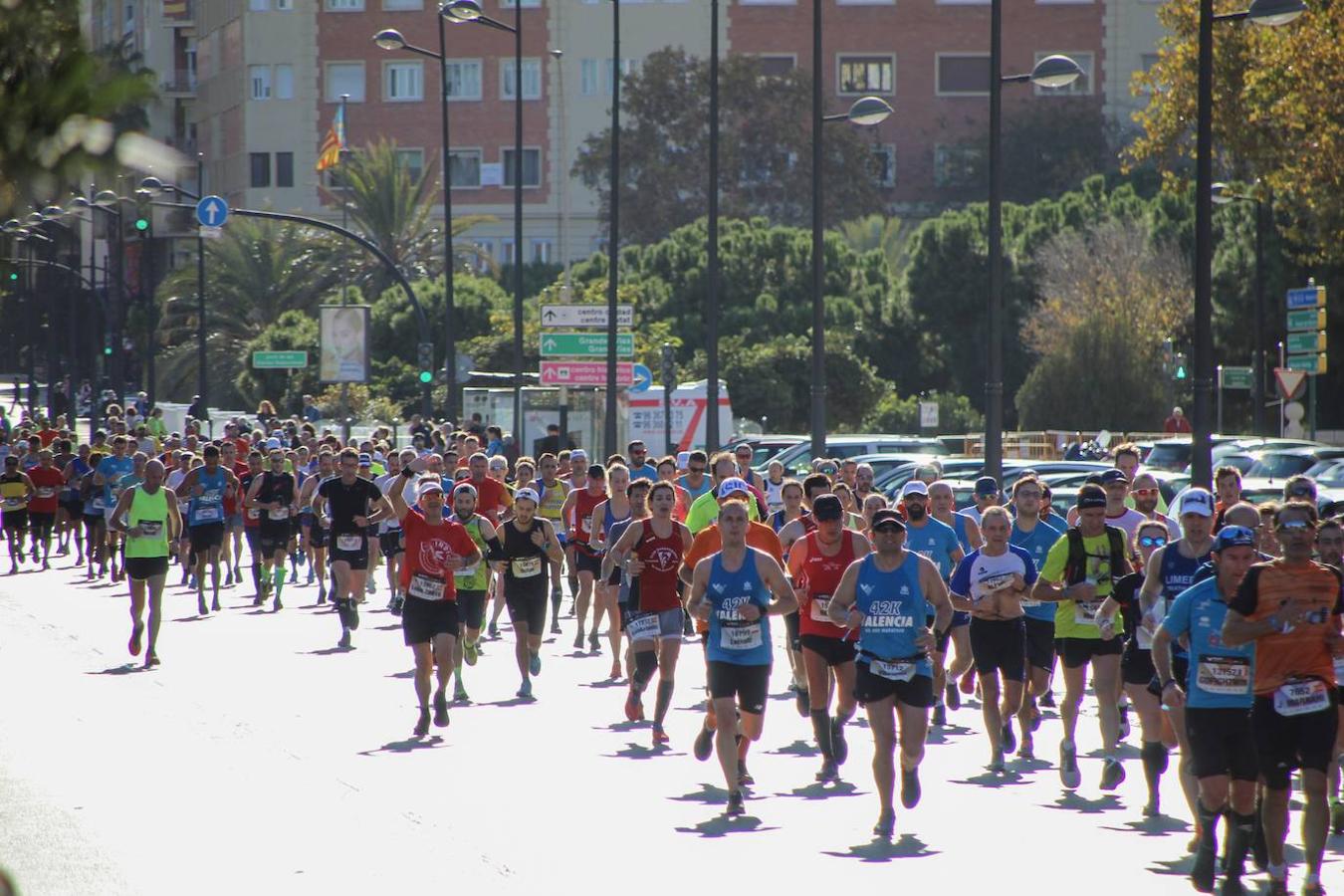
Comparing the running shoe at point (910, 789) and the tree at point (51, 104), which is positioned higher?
the tree at point (51, 104)

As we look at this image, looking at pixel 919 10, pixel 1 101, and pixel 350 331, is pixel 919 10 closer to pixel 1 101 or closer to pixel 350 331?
pixel 350 331

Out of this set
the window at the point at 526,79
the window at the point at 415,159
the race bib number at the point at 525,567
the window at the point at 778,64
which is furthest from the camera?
the window at the point at 415,159

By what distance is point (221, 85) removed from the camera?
Answer: 9331 centimetres

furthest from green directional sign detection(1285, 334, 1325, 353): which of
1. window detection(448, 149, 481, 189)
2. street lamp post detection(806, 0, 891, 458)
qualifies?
window detection(448, 149, 481, 189)

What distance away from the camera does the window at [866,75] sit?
89000 millimetres

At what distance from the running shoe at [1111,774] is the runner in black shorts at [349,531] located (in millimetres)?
9861

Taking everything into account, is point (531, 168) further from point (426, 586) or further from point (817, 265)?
point (426, 586)

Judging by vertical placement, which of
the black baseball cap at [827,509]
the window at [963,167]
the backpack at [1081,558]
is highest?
the window at [963,167]

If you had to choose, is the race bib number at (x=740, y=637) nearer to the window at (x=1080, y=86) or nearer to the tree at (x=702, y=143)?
the tree at (x=702, y=143)

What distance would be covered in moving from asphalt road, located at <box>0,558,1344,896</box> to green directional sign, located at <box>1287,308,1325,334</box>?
1543 cm

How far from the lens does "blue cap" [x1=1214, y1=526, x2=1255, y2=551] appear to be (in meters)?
9.20

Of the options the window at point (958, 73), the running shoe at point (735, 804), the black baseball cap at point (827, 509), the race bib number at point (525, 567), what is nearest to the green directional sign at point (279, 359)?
the race bib number at point (525, 567)

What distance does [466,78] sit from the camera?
90.7 m

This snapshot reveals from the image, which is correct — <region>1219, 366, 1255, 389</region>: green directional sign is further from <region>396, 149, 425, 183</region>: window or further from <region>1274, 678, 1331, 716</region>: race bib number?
<region>396, 149, 425, 183</region>: window
